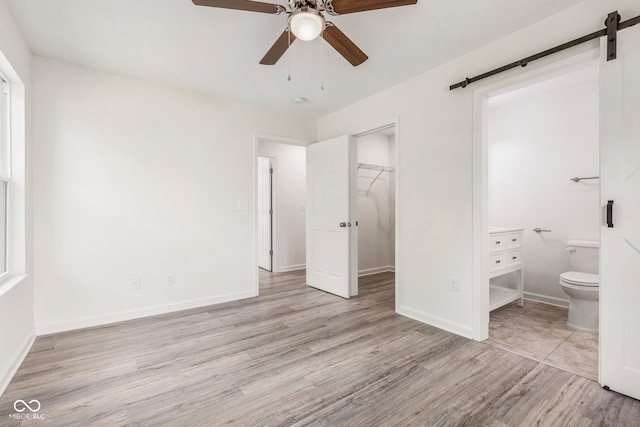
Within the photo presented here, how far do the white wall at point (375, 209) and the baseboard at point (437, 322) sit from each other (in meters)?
2.02

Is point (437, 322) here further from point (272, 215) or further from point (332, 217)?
point (272, 215)

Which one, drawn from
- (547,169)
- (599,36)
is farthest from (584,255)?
(599,36)

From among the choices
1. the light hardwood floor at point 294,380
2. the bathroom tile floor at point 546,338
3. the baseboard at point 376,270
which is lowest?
the light hardwood floor at point 294,380

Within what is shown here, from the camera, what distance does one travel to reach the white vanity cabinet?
117 inches

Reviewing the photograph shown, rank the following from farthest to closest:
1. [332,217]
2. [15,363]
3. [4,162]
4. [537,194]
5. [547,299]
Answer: [332,217] < [537,194] < [547,299] < [4,162] < [15,363]

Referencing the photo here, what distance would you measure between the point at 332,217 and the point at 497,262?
1.93m

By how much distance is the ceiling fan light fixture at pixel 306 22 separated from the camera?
5.03 feet

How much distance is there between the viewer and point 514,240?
3.26 m

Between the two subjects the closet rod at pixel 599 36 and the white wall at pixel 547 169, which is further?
the white wall at pixel 547 169

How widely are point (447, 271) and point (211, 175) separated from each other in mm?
2777

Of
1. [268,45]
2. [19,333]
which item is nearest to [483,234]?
[268,45]

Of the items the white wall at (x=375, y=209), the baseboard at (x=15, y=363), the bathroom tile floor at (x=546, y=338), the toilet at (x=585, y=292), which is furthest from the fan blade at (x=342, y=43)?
the white wall at (x=375, y=209)
